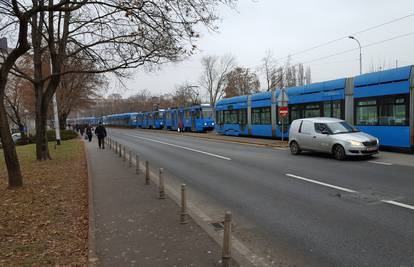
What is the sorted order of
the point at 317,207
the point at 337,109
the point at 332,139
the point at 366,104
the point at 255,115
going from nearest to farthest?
the point at 317,207, the point at 332,139, the point at 366,104, the point at 337,109, the point at 255,115

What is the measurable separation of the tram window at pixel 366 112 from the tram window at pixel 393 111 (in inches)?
12.6

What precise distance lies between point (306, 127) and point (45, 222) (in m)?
12.2

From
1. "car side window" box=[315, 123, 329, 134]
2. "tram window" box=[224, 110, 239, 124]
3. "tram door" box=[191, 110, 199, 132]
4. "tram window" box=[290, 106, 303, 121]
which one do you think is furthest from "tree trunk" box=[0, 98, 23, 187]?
"tram door" box=[191, 110, 199, 132]

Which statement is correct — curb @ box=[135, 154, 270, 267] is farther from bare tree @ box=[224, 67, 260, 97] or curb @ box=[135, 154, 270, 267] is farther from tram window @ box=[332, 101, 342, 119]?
bare tree @ box=[224, 67, 260, 97]

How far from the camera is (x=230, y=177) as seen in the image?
36.7 feet

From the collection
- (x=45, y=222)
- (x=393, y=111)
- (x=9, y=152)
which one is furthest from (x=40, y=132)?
(x=393, y=111)

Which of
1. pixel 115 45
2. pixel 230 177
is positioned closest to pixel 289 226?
pixel 230 177

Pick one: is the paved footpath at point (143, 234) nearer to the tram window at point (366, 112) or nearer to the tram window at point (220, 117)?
the tram window at point (366, 112)

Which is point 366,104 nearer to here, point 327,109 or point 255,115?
point 327,109

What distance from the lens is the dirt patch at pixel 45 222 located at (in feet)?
16.4

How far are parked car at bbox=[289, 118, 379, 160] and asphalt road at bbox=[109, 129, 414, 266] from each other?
659mm

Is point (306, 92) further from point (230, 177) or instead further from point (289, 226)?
point (289, 226)

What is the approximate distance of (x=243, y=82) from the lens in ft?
234

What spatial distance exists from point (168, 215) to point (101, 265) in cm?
231
